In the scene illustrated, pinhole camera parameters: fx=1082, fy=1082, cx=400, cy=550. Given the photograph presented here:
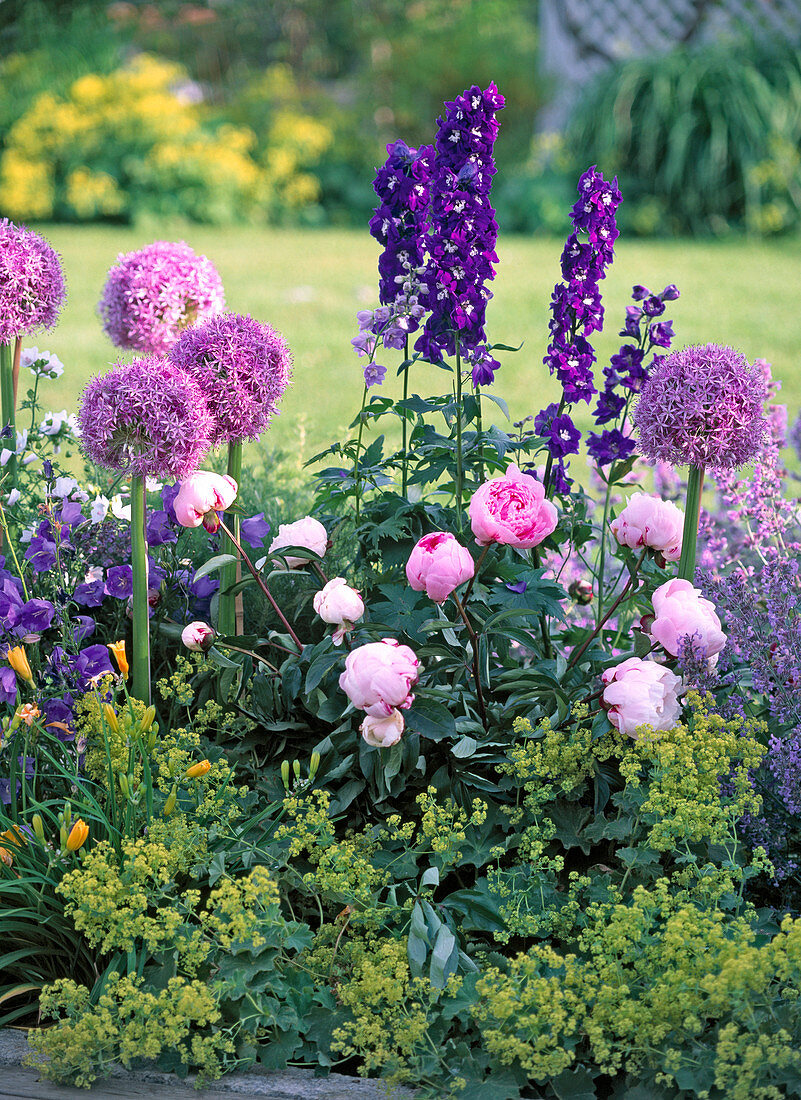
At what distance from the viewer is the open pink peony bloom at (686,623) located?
1604 mm

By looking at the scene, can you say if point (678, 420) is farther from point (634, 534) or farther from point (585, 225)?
point (585, 225)

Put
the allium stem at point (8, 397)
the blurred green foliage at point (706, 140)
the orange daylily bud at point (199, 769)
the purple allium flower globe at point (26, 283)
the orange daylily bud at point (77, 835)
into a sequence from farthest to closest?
the blurred green foliage at point (706, 140)
the allium stem at point (8, 397)
the purple allium flower globe at point (26, 283)
the orange daylily bud at point (199, 769)
the orange daylily bud at point (77, 835)

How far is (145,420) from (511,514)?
0.57 meters

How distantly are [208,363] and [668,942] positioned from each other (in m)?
1.09

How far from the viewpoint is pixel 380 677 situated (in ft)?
4.88

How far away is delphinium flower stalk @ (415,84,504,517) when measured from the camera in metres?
1.69

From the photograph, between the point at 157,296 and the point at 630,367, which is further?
the point at 157,296

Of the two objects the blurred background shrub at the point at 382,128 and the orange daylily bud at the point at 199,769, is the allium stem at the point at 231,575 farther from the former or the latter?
the blurred background shrub at the point at 382,128

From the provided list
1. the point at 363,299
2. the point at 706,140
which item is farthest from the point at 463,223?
the point at 706,140

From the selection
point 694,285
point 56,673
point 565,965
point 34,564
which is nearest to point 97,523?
point 34,564

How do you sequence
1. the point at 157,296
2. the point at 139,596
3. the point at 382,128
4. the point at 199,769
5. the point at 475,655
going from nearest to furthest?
the point at 199,769, the point at 475,655, the point at 139,596, the point at 157,296, the point at 382,128

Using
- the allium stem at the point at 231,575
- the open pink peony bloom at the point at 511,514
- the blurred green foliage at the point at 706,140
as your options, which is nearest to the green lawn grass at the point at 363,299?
the blurred green foliage at the point at 706,140

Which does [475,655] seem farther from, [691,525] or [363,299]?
[363,299]

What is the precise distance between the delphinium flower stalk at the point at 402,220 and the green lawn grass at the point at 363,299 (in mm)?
1689
